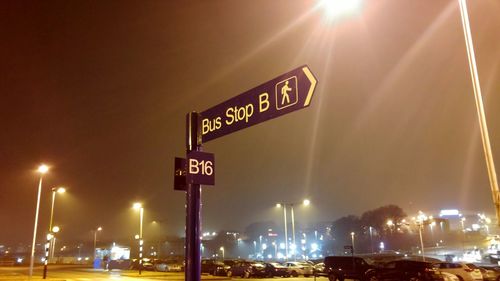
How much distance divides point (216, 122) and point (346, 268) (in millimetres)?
28092

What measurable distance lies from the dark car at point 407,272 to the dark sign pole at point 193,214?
869 inches

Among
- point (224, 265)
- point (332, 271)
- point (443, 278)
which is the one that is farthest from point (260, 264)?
point (443, 278)

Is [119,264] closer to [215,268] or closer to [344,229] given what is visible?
[215,268]

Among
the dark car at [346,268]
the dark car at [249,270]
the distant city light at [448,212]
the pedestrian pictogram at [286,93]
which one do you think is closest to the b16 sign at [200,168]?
the pedestrian pictogram at [286,93]

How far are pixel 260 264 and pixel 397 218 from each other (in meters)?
70.5

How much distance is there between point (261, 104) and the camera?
21.9 feet

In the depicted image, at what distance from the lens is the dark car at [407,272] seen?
25388 mm

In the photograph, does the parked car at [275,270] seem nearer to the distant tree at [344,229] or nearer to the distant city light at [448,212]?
the distant tree at [344,229]

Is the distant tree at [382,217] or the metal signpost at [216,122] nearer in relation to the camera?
the metal signpost at [216,122]

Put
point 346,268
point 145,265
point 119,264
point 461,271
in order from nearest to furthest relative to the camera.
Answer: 1. point 461,271
2. point 346,268
3. point 145,265
4. point 119,264

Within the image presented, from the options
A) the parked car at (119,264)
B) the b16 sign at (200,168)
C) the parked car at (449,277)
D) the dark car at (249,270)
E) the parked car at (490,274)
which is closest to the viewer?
the b16 sign at (200,168)

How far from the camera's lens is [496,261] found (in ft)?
173

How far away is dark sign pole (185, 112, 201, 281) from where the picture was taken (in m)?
6.70

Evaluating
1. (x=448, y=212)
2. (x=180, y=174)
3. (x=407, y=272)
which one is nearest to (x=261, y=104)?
(x=180, y=174)
